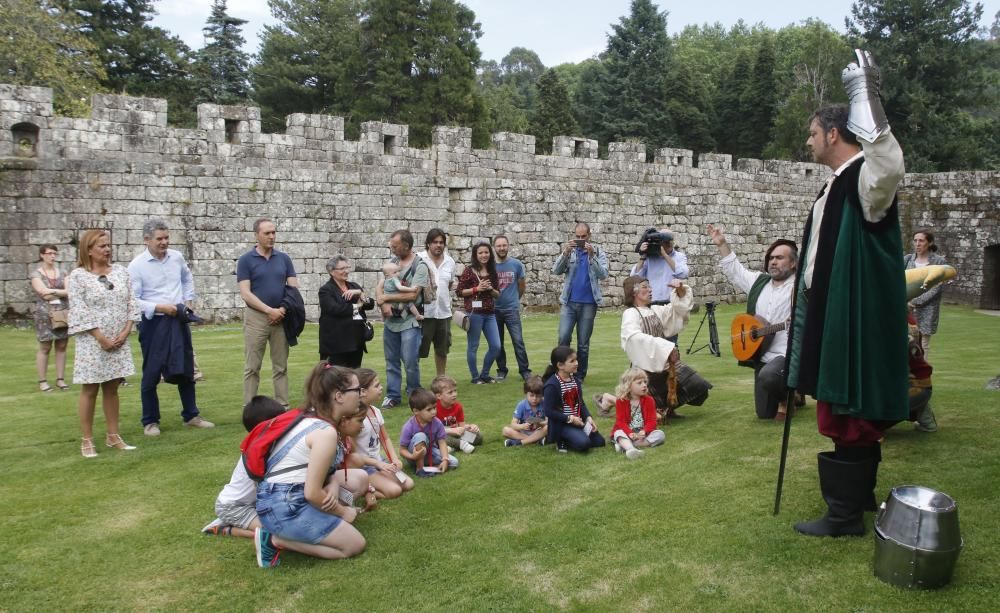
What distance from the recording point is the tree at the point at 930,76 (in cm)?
3189

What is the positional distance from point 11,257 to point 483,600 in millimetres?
12460

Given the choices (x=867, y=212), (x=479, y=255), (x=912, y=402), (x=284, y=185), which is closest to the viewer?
(x=867, y=212)

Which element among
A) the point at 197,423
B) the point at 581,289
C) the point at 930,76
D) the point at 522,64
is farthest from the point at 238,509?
the point at 522,64

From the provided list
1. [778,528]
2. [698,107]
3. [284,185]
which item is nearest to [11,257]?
[284,185]

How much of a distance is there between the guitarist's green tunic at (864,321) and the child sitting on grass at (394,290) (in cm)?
489

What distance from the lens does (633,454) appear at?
589cm

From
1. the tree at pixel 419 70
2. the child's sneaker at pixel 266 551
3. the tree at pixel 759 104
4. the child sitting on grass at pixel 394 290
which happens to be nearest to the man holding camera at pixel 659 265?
the child sitting on grass at pixel 394 290

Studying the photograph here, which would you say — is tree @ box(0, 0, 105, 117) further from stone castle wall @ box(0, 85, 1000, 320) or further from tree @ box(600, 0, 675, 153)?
tree @ box(600, 0, 675, 153)

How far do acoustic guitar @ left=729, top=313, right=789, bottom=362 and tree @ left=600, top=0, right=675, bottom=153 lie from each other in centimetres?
3406

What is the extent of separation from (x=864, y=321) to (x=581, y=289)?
18.3 ft

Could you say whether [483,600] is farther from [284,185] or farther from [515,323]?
[284,185]

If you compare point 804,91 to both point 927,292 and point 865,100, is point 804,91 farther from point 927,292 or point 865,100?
point 865,100

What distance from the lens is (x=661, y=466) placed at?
5.58 metres

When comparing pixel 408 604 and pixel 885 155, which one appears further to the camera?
pixel 408 604
